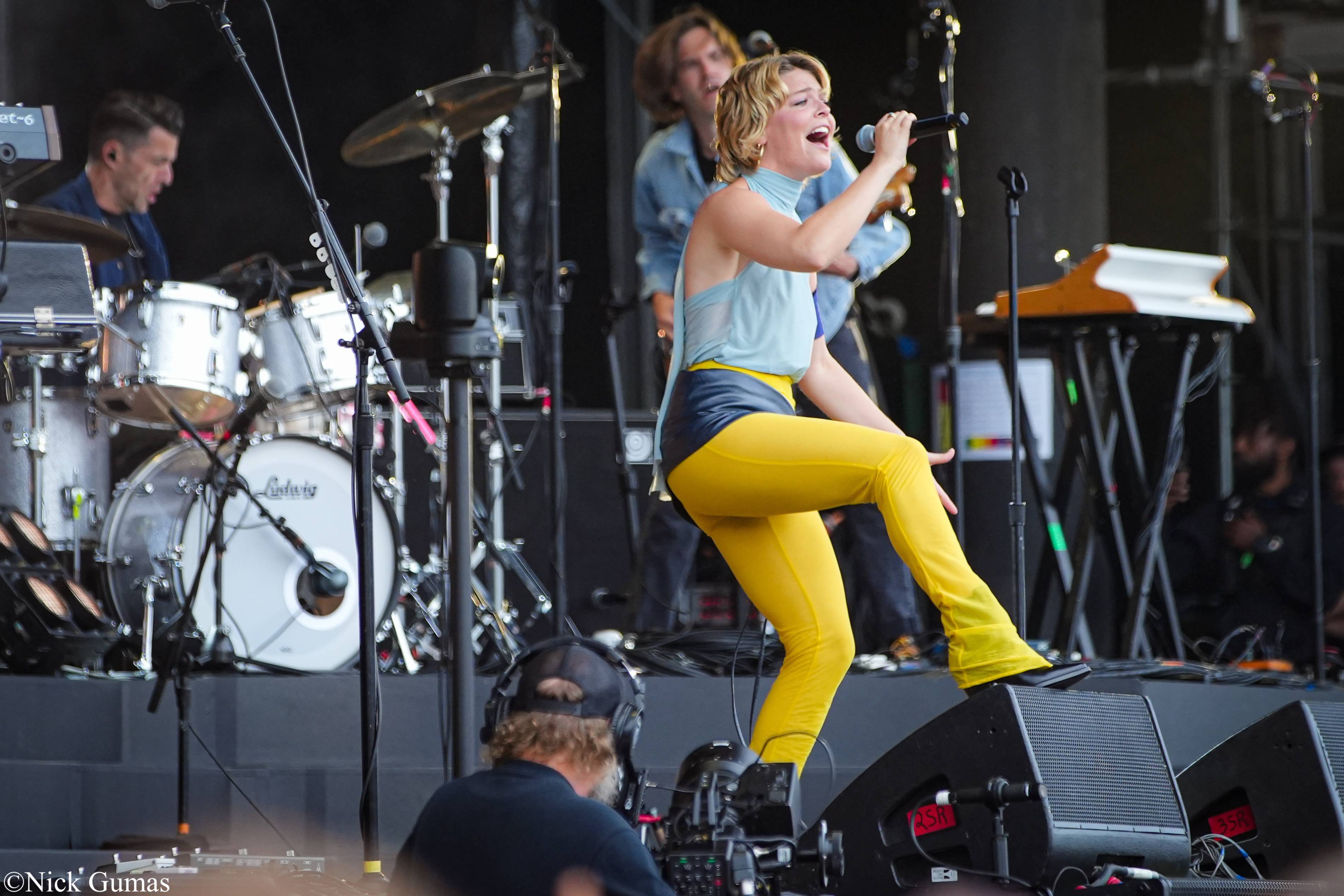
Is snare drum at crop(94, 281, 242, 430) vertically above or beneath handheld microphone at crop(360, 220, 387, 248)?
beneath

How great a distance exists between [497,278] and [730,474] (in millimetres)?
2829

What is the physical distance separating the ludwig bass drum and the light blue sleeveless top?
6.87 ft

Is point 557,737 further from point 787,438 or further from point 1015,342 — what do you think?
point 1015,342

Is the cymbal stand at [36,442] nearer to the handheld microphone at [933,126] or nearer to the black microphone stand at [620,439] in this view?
the black microphone stand at [620,439]

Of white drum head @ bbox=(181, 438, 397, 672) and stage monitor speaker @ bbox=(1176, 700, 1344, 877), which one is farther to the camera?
white drum head @ bbox=(181, 438, 397, 672)

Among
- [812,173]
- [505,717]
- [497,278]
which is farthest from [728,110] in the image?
[497,278]

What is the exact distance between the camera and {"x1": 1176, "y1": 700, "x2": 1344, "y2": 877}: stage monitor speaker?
317 cm

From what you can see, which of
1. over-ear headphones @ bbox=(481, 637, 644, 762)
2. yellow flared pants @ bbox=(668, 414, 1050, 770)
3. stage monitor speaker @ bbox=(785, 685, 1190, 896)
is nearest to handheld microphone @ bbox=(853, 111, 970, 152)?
yellow flared pants @ bbox=(668, 414, 1050, 770)

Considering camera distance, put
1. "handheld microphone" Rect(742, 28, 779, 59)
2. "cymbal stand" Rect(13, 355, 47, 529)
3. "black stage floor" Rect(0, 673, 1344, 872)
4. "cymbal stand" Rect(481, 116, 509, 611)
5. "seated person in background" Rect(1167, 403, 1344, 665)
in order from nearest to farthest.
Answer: "black stage floor" Rect(0, 673, 1344, 872), "handheld microphone" Rect(742, 28, 779, 59), "cymbal stand" Rect(13, 355, 47, 529), "cymbal stand" Rect(481, 116, 509, 611), "seated person in background" Rect(1167, 403, 1344, 665)

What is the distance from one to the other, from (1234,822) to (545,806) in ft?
5.76

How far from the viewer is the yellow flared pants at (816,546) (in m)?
3.17

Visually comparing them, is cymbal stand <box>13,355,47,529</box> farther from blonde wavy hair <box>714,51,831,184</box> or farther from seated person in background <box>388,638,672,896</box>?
seated person in background <box>388,638,672,896</box>

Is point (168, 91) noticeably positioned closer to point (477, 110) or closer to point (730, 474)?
point (477, 110)

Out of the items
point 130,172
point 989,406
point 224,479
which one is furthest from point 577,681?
point 130,172
